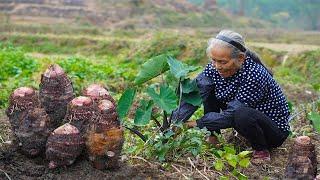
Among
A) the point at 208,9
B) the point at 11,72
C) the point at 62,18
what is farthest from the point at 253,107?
the point at 208,9

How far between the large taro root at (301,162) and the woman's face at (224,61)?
84 centimetres

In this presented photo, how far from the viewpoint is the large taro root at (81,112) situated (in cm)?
359

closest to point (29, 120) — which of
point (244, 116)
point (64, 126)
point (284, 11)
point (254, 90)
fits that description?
point (64, 126)

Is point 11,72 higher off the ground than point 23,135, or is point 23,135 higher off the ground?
point 23,135

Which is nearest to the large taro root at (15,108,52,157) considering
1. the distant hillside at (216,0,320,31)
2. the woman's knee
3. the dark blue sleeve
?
the dark blue sleeve

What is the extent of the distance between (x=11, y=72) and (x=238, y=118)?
693 centimetres

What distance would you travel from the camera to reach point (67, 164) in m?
3.56

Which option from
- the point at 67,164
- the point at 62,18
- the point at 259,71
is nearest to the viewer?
the point at 67,164

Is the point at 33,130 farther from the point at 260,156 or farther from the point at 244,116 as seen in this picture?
the point at 260,156

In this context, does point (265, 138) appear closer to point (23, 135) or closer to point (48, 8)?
point (23, 135)

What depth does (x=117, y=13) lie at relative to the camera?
147ft

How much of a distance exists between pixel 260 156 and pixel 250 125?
1.33 ft

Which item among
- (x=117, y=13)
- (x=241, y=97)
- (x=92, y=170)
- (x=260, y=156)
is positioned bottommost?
(x=117, y=13)

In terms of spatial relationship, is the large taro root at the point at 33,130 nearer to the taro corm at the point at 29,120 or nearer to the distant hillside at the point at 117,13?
the taro corm at the point at 29,120
